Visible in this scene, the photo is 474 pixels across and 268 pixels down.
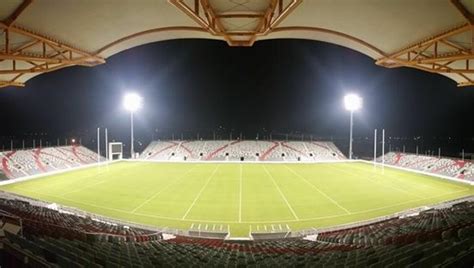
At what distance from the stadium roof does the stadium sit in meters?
0.08

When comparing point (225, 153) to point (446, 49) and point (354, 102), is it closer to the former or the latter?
Result: point (354, 102)

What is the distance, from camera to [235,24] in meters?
12.3

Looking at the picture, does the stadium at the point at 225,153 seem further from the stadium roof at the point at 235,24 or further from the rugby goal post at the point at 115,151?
the rugby goal post at the point at 115,151

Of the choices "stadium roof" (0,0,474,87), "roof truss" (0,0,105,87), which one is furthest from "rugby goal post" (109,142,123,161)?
"stadium roof" (0,0,474,87)

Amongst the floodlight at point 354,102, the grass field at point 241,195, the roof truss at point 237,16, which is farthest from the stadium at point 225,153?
the floodlight at point 354,102

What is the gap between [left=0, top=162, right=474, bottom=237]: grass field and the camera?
Result: 18.8 metres

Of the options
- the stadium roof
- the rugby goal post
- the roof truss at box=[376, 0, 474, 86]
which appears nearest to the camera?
the stadium roof

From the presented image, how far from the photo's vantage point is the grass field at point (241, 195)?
1875cm

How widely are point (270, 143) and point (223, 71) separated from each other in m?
15.5

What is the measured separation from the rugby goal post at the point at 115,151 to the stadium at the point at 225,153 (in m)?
0.21

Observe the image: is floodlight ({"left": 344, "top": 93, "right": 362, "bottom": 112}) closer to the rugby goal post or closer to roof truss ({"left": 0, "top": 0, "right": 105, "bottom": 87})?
roof truss ({"left": 0, "top": 0, "right": 105, "bottom": 87})

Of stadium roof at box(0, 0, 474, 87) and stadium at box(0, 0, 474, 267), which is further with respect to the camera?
stadium roof at box(0, 0, 474, 87)

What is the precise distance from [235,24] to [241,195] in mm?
15655

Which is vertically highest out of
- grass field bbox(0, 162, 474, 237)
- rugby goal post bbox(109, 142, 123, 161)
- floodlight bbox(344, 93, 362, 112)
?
floodlight bbox(344, 93, 362, 112)
